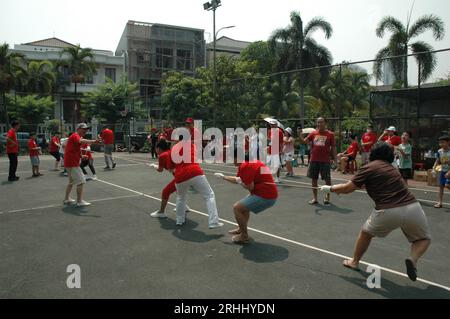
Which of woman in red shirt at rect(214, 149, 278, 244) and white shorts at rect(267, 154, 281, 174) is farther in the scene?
white shorts at rect(267, 154, 281, 174)

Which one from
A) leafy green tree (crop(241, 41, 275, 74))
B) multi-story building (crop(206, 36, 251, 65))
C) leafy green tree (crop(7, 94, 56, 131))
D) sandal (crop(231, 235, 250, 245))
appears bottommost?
sandal (crop(231, 235, 250, 245))

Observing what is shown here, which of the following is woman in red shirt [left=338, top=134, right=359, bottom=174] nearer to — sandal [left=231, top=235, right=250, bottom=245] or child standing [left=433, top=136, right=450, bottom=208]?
child standing [left=433, top=136, right=450, bottom=208]

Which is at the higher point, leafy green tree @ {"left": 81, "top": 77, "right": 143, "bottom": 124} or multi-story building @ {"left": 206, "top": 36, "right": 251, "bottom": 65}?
multi-story building @ {"left": 206, "top": 36, "right": 251, "bottom": 65}

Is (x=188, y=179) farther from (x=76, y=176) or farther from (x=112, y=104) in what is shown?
(x=112, y=104)

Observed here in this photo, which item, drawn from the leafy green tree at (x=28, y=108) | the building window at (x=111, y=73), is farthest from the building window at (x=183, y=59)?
the leafy green tree at (x=28, y=108)

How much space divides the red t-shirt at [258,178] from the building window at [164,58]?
50.6 m

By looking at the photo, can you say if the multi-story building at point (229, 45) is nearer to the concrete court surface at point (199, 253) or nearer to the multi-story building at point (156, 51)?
the multi-story building at point (156, 51)

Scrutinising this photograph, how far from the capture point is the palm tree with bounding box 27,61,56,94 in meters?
42.6

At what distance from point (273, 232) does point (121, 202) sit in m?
4.20

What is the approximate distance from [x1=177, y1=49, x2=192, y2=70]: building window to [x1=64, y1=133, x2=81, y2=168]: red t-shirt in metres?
47.9

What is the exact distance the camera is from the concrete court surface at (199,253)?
14.4 ft

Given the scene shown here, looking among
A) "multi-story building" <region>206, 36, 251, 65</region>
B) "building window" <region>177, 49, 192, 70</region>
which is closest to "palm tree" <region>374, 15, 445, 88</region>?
"building window" <region>177, 49, 192, 70</region>

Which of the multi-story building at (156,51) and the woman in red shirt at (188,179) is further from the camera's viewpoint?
the multi-story building at (156,51)

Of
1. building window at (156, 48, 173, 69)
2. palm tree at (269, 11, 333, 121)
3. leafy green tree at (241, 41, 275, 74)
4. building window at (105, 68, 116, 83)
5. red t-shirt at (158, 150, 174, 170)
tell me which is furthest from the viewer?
building window at (156, 48, 173, 69)
